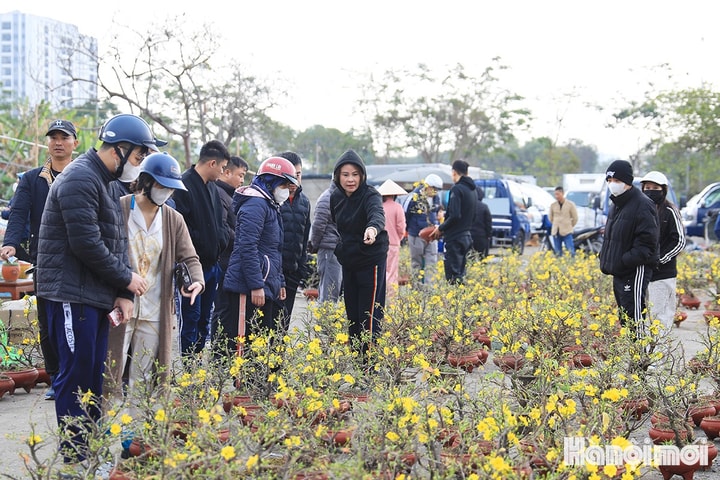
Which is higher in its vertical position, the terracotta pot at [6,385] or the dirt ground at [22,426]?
the terracotta pot at [6,385]

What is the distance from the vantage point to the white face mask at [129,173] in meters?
4.09

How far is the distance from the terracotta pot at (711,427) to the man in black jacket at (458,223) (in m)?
5.23

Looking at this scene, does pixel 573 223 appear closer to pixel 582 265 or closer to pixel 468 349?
pixel 582 265

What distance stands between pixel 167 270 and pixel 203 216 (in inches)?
72.3

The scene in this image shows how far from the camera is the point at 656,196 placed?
22.5 ft

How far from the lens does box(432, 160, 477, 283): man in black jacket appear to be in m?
10.2

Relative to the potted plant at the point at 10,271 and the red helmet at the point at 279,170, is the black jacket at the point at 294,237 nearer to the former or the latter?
the red helmet at the point at 279,170

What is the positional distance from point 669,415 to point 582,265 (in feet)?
23.8

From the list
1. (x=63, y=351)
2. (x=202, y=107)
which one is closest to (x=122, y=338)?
(x=63, y=351)

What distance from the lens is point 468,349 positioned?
683cm

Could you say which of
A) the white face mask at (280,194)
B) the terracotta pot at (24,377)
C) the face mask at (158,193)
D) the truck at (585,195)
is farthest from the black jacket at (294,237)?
the truck at (585,195)

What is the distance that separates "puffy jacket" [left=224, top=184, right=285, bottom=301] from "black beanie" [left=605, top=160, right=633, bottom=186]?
8.89ft

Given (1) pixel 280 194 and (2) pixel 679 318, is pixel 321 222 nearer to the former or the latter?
(1) pixel 280 194

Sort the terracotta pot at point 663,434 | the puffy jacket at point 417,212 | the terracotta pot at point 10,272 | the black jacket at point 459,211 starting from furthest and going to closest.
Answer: the puffy jacket at point 417,212
the black jacket at point 459,211
the terracotta pot at point 10,272
the terracotta pot at point 663,434
